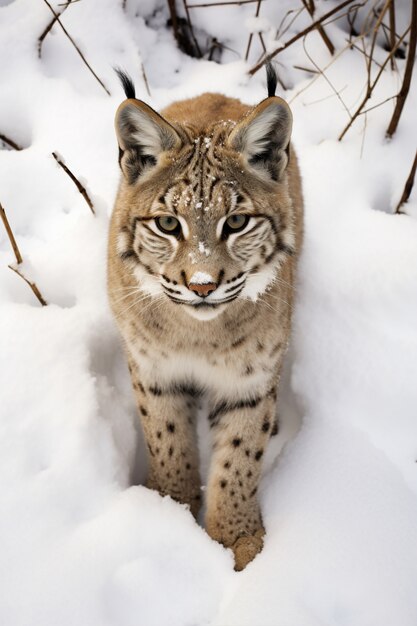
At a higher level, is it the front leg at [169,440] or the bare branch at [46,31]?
→ the bare branch at [46,31]

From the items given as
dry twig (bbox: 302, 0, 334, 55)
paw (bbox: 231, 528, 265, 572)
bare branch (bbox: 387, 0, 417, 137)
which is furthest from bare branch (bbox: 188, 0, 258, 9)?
paw (bbox: 231, 528, 265, 572)

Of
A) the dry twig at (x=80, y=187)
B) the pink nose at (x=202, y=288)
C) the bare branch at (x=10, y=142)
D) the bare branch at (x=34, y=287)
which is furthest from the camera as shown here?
the bare branch at (x=10, y=142)

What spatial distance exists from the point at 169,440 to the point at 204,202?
1222 mm

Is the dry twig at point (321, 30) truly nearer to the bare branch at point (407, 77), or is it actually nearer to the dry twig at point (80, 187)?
the bare branch at point (407, 77)

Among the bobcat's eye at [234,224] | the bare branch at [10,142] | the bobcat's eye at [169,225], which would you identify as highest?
the bobcat's eye at [234,224]

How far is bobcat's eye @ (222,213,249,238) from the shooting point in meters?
2.26

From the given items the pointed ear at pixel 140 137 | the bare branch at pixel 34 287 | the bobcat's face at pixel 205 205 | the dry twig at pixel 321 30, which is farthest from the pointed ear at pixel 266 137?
the dry twig at pixel 321 30

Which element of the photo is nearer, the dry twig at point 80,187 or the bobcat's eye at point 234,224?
the bobcat's eye at point 234,224

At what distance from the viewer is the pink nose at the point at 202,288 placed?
7.16 ft

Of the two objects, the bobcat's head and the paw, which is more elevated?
the bobcat's head

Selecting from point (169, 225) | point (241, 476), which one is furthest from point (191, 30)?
point (241, 476)

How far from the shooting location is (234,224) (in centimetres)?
228

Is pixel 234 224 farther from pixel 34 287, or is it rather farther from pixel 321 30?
pixel 321 30

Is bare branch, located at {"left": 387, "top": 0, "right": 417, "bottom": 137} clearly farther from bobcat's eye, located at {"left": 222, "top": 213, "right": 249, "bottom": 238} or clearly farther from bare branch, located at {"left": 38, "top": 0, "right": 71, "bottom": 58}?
bare branch, located at {"left": 38, "top": 0, "right": 71, "bottom": 58}
